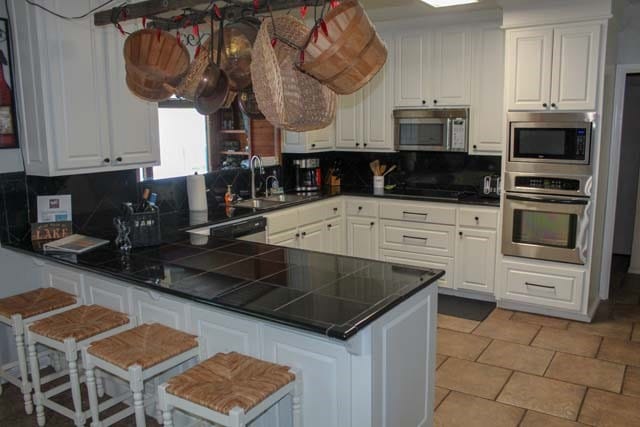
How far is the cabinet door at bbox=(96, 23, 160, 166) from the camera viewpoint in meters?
3.46

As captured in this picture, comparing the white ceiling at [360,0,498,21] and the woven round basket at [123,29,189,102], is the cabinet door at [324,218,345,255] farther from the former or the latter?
the woven round basket at [123,29,189,102]

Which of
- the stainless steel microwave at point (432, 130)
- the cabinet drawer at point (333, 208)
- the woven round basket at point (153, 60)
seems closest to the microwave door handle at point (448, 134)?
the stainless steel microwave at point (432, 130)

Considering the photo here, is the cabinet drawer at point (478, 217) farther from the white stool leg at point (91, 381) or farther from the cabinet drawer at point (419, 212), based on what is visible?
the white stool leg at point (91, 381)

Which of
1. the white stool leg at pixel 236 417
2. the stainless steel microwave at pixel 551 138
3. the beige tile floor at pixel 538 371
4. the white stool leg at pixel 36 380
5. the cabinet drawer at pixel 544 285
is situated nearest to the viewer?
the white stool leg at pixel 236 417

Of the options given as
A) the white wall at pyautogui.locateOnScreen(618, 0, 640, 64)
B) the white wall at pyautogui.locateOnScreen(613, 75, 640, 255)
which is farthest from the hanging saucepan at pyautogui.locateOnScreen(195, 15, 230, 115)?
the white wall at pyautogui.locateOnScreen(613, 75, 640, 255)

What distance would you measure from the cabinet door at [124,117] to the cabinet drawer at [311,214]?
1.48 metres

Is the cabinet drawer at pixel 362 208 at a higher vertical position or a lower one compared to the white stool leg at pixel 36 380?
higher

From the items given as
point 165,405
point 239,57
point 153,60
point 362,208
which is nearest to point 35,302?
point 165,405

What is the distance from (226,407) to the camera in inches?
77.6

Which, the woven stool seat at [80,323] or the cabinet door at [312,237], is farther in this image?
the cabinet door at [312,237]

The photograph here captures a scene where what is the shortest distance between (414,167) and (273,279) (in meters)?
3.36

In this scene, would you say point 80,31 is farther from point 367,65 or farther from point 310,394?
point 310,394

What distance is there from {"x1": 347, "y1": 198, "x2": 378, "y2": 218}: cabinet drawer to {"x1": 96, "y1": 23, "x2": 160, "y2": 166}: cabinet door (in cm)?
216

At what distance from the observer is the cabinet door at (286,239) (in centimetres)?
459
